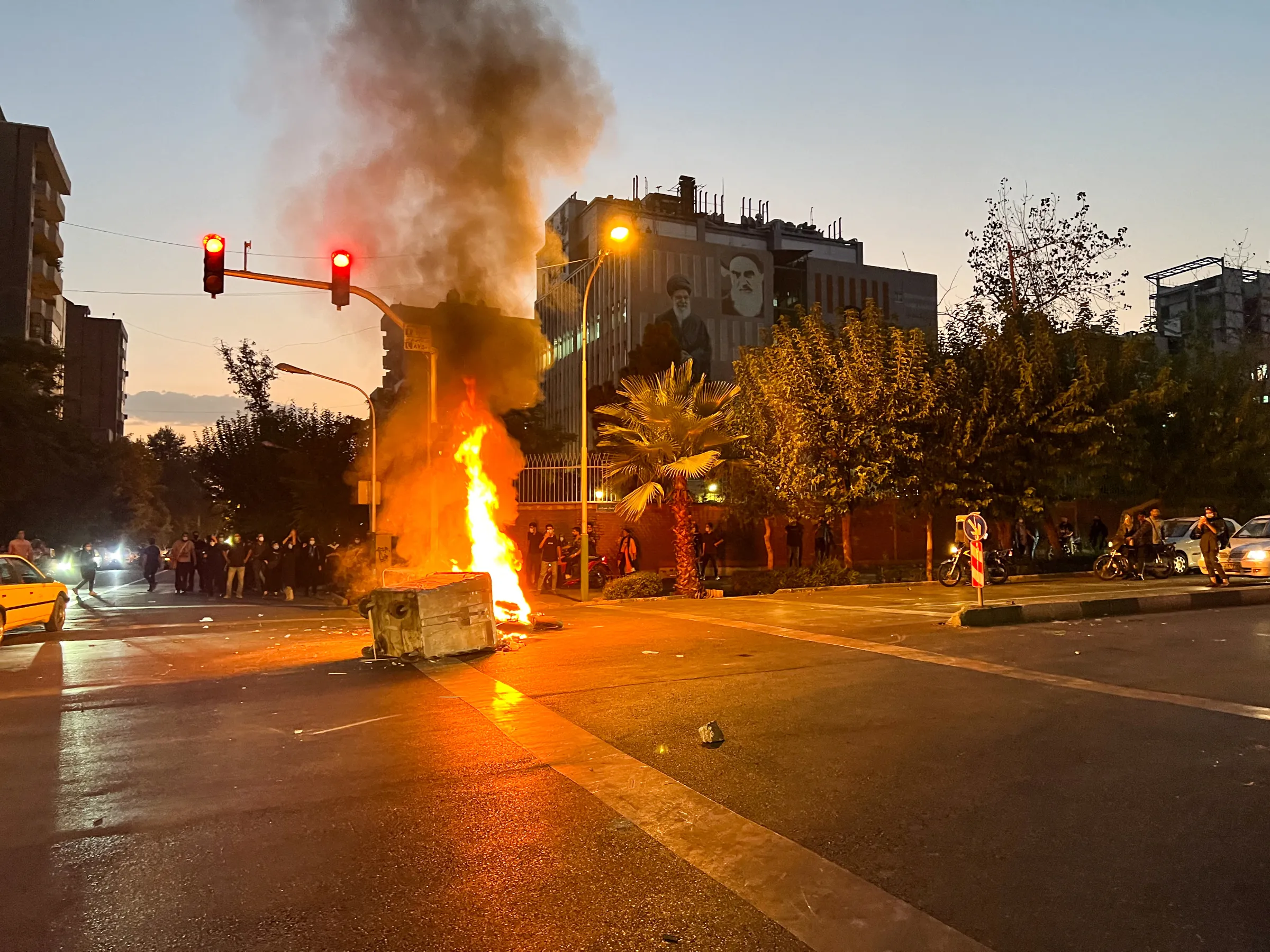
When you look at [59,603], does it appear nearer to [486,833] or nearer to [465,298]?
[465,298]

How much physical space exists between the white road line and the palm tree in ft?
37.0

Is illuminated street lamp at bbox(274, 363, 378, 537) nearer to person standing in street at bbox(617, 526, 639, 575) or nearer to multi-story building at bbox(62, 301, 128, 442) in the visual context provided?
person standing in street at bbox(617, 526, 639, 575)

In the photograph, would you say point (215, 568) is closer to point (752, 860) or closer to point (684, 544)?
point (684, 544)

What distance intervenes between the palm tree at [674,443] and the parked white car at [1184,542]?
1140 cm

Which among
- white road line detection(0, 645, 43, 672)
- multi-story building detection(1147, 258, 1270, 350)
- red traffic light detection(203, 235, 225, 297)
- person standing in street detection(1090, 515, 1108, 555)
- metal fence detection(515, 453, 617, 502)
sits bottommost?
white road line detection(0, 645, 43, 672)

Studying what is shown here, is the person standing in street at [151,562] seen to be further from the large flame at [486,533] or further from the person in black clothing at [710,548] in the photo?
the person in black clothing at [710,548]

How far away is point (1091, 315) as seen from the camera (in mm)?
26516

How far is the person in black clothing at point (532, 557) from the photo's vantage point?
24189 mm

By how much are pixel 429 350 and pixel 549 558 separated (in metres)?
8.15

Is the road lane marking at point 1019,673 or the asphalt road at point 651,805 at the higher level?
the road lane marking at point 1019,673

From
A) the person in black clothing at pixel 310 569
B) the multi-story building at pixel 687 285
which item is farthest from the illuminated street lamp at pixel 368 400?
the multi-story building at pixel 687 285

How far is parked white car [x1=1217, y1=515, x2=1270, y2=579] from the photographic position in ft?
58.3

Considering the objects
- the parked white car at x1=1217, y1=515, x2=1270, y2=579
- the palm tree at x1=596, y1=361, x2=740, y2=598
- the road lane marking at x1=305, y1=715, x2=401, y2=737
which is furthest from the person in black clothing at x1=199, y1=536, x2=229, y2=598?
the parked white car at x1=1217, y1=515, x2=1270, y2=579

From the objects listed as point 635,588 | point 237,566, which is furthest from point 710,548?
point 237,566
